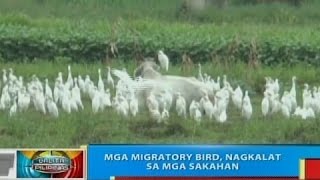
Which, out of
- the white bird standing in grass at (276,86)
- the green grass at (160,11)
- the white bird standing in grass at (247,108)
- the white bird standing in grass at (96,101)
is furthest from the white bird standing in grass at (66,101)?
the white bird standing in grass at (276,86)

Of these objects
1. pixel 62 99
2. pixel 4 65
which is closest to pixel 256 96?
pixel 62 99

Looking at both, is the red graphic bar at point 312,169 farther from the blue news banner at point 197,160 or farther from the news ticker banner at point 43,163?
the news ticker banner at point 43,163

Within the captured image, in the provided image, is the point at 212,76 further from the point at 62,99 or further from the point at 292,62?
the point at 62,99

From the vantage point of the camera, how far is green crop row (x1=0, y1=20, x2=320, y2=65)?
3781 mm

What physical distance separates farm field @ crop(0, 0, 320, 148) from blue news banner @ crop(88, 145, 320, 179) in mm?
38

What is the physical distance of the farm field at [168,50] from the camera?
3762mm

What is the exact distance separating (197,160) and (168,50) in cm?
53

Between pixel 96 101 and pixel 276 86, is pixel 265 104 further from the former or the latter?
pixel 96 101

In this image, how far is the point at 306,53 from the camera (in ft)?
12.5

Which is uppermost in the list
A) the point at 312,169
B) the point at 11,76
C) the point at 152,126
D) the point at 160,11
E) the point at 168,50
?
the point at 160,11

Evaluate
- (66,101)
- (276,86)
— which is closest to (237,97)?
(276,86)

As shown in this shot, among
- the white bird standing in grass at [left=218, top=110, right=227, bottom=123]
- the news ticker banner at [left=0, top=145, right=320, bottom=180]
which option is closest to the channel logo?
the news ticker banner at [left=0, top=145, right=320, bottom=180]

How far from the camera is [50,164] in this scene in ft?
12.4

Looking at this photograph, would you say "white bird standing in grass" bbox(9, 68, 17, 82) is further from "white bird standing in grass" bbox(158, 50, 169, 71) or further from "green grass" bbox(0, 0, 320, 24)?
"white bird standing in grass" bbox(158, 50, 169, 71)
